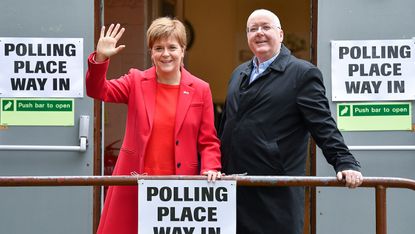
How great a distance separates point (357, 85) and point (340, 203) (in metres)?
0.82

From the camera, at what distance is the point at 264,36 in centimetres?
393

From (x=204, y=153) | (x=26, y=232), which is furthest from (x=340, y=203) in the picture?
(x=26, y=232)

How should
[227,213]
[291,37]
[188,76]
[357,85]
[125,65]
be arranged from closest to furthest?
[227,213]
[188,76]
[357,85]
[125,65]
[291,37]

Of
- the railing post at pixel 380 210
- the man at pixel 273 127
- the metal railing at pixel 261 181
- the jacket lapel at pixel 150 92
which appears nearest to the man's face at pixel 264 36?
the man at pixel 273 127

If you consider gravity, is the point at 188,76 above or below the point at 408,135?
above

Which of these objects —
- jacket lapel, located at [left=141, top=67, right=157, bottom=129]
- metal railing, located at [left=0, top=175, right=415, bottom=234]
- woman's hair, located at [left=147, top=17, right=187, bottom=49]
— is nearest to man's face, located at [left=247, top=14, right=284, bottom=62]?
woman's hair, located at [left=147, top=17, right=187, bottom=49]

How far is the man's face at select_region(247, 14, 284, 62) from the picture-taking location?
3.92 m

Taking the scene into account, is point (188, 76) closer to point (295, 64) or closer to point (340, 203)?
point (295, 64)

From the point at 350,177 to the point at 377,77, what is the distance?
1.82 m

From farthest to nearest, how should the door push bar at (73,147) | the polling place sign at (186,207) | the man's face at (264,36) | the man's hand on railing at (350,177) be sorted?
the door push bar at (73,147)
the man's face at (264,36)
the polling place sign at (186,207)
the man's hand on railing at (350,177)

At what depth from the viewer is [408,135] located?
536 centimetres

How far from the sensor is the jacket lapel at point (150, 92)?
3919 mm

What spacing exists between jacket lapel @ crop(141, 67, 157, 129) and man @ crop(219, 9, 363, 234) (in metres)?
0.40

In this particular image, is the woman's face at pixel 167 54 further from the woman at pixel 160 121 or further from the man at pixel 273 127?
the man at pixel 273 127
